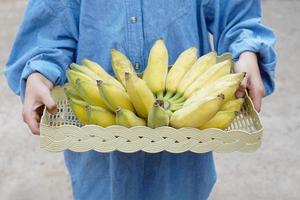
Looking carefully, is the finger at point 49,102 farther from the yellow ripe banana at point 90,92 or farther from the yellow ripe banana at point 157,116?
the yellow ripe banana at point 157,116

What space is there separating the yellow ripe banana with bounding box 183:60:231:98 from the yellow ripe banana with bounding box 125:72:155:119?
0.12 metres

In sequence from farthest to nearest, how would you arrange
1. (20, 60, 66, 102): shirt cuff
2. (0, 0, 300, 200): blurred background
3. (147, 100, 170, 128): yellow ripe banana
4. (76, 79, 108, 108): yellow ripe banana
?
(0, 0, 300, 200): blurred background
(20, 60, 66, 102): shirt cuff
(76, 79, 108, 108): yellow ripe banana
(147, 100, 170, 128): yellow ripe banana

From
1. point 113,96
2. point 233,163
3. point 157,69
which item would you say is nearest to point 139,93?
point 113,96

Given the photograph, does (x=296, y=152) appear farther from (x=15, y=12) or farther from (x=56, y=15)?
(x=15, y=12)

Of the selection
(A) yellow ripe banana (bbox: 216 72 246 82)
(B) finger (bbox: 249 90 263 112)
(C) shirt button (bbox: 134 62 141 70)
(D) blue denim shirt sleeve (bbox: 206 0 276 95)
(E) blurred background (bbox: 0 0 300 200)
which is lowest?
(E) blurred background (bbox: 0 0 300 200)

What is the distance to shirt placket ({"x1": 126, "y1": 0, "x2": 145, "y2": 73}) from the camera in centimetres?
134

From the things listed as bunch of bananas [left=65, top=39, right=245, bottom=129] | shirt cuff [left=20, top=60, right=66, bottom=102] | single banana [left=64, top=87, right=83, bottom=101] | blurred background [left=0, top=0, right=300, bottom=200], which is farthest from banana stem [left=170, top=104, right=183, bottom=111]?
blurred background [left=0, top=0, right=300, bottom=200]

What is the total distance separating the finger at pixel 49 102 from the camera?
116 cm

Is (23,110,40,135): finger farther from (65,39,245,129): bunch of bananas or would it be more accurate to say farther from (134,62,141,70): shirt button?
(134,62,141,70): shirt button

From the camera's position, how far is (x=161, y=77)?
1.23m

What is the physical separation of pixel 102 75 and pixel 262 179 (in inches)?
61.8

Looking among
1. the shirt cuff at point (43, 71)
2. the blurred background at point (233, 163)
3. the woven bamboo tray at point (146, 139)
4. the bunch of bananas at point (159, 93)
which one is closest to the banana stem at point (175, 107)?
the bunch of bananas at point (159, 93)

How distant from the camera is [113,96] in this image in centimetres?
111

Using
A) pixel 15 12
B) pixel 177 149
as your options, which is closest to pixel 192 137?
pixel 177 149
